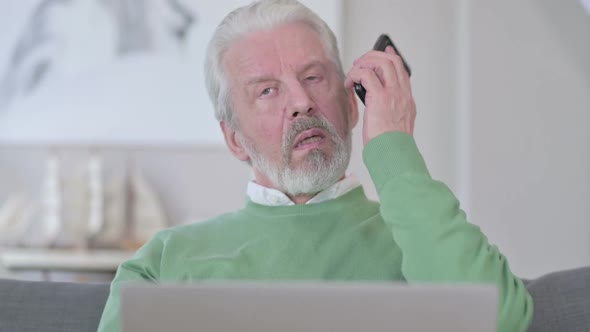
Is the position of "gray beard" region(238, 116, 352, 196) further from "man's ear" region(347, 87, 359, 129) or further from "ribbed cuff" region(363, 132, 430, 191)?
"ribbed cuff" region(363, 132, 430, 191)

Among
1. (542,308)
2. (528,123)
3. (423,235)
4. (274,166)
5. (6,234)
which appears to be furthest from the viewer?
(6,234)

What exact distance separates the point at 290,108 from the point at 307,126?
0.17 feet

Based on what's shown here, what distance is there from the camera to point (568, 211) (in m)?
3.42

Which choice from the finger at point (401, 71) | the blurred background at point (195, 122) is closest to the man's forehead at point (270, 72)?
the finger at point (401, 71)

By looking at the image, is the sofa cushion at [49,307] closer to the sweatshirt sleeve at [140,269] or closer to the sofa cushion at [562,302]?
the sweatshirt sleeve at [140,269]

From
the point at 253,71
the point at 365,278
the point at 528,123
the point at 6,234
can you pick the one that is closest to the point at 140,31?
the point at 6,234

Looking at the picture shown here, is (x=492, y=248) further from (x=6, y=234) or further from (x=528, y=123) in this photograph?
(x=6, y=234)

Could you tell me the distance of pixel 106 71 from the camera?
160 inches

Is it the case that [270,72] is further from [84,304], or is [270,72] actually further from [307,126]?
[84,304]

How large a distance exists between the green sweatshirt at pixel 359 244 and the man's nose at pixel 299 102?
178 millimetres

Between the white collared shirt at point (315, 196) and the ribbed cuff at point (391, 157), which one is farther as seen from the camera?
the white collared shirt at point (315, 196)

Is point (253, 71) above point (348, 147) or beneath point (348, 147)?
above

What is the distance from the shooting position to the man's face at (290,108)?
162 centimetres

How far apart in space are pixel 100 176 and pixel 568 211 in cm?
206
